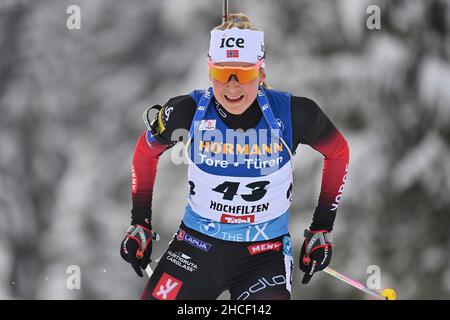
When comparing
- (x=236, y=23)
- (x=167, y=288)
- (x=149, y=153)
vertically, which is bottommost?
(x=167, y=288)

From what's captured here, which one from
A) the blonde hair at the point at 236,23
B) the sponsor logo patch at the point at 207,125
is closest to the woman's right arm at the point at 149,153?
the sponsor logo patch at the point at 207,125

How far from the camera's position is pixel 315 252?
123 inches

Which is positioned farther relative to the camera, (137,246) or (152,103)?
(152,103)

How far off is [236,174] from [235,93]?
1.07 feet

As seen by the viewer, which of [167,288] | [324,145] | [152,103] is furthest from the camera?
[152,103]

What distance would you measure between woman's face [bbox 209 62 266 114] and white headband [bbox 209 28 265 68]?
1.1 inches

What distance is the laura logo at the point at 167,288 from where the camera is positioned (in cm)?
288

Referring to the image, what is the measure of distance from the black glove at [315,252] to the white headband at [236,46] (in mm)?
829

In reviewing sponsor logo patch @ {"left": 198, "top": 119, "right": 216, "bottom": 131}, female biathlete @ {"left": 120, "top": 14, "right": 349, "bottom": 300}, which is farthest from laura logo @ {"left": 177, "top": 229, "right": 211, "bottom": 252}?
sponsor logo patch @ {"left": 198, "top": 119, "right": 216, "bottom": 131}

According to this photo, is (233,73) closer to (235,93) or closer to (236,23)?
(235,93)

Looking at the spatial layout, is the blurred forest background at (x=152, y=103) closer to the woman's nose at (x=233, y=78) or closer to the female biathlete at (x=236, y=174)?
the female biathlete at (x=236, y=174)

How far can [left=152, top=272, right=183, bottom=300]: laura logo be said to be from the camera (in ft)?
9.45

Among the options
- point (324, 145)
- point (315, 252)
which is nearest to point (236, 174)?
point (324, 145)

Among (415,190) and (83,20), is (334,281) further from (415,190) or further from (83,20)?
(83,20)
